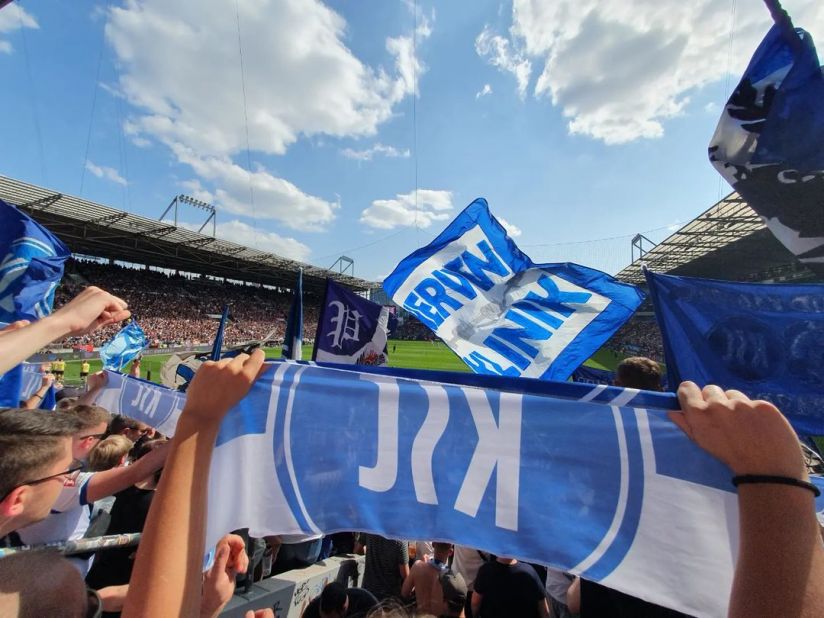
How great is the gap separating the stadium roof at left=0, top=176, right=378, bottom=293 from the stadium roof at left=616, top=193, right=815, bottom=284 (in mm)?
22905

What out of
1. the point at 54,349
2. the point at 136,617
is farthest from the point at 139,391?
the point at 54,349

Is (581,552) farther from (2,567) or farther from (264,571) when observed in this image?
(264,571)

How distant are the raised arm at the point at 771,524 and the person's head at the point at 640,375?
214cm

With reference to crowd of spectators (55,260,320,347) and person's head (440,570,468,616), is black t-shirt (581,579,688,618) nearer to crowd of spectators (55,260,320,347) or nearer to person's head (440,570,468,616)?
person's head (440,570,468,616)

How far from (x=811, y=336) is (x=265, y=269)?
4662cm

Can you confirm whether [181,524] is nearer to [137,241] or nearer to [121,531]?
[121,531]

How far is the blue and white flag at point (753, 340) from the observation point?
258 centimetres

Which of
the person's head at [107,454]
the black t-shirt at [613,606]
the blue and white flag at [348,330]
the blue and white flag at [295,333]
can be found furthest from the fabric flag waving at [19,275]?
the black t-shirt at [613,606]

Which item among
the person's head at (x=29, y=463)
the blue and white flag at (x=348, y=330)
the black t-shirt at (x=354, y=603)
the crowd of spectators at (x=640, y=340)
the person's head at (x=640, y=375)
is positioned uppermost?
the crowd of spectators at (x=640, y=340)

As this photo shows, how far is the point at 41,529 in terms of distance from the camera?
7.73 feet

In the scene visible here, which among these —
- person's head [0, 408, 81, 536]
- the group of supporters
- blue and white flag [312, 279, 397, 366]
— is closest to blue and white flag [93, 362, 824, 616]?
the group of supporters

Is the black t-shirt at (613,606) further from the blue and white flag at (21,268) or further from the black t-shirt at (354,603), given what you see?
the blue and white flag at (21,268)

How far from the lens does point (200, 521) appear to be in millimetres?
977

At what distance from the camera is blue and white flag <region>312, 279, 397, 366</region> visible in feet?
16.7
